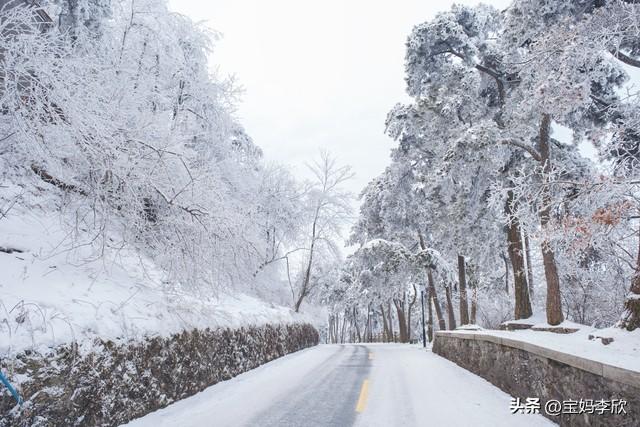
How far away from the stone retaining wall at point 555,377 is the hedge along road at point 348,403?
32cm

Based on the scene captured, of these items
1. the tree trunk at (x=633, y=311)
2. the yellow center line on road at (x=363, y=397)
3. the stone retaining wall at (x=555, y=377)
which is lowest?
the yellow center line on road at (x=363, y=397)

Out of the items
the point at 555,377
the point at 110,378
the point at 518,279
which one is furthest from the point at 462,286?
the point at 110,378

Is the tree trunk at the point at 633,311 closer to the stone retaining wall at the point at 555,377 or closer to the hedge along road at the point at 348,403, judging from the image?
the stone retaining wall at the point at 555,377

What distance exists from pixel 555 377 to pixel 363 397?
9.68 ft

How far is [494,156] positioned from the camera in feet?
43.1

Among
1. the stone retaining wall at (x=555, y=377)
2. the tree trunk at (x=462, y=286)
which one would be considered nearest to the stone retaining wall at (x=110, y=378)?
the stone retaining wall at (x=555, y=377)

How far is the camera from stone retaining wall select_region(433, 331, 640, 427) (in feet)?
11.6

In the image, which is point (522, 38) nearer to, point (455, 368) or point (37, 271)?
point (455, 368)

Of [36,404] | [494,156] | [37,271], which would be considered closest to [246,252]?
[37,271]

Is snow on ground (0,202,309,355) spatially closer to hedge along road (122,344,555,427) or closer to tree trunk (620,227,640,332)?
hedge along road (122,344,555,427)

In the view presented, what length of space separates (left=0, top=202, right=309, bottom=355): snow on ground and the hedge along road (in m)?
1.39

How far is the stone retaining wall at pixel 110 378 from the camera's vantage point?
397 cm

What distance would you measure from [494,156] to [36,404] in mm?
13196

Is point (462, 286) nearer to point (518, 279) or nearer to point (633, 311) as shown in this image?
point (518, 279)
